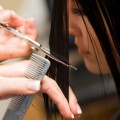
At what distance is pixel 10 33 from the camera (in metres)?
0.66

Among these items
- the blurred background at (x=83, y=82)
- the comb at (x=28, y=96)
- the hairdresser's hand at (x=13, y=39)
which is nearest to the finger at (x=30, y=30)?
the hairdresser's hand at (x=13, y=39)

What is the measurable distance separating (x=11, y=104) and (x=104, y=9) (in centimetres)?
34

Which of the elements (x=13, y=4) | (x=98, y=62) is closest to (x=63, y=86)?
(x=98, y=62)

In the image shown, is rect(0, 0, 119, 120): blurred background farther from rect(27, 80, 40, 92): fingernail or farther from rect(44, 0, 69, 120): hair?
rect(27, 80, 40, 92): fingernail

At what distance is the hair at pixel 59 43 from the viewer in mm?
657

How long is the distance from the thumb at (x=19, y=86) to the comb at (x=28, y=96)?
2cm

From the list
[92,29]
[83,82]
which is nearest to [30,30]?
[92,29]

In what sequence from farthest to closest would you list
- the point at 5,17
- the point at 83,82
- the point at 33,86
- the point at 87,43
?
the point at 83,82
the point at 87,43
the point at 5,17
the point at 33,86

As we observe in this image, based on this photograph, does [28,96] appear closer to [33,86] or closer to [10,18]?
[33,86]

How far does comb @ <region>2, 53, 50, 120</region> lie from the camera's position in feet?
1.74

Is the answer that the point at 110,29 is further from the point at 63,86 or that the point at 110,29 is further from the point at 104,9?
the point at 63,86

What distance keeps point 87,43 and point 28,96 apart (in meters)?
0.30

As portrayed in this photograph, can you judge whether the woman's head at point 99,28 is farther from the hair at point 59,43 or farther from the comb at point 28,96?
the comb at point 28,96

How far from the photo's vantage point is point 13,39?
0.66 meters
